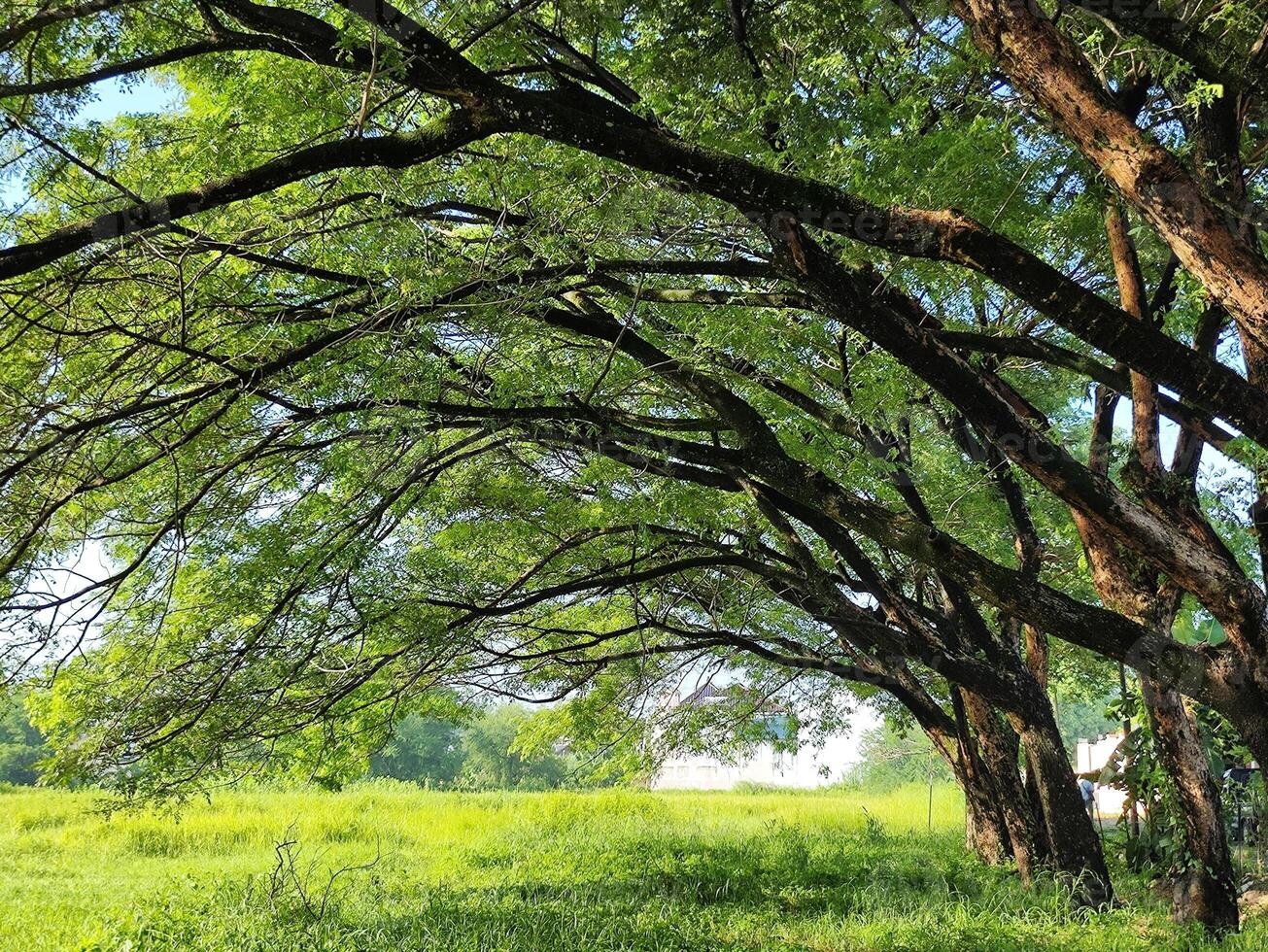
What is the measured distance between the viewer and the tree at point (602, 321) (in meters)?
3.73

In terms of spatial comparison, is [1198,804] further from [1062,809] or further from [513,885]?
[513,885]

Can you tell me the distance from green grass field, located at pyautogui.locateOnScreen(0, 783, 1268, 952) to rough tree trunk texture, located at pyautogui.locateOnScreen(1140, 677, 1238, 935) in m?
0.41

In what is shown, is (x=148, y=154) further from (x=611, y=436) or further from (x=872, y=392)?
(x=872, y=392)

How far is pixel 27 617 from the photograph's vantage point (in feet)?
15.4

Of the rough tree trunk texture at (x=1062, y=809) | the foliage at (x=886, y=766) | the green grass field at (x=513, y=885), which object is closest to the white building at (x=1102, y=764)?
the foliage at (x=886, y=766)

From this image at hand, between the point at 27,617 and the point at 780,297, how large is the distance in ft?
14.3

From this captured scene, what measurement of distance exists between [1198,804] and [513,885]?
6.25 m

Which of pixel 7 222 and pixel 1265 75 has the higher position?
pixel 1265 75

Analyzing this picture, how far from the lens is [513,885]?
952 centimetres

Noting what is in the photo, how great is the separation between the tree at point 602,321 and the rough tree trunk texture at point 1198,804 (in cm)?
4

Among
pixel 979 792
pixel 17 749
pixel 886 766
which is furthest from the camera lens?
pixel 886 766

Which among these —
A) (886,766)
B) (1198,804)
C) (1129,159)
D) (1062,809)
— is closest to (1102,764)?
(886,766)

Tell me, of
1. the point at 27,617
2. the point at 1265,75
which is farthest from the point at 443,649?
the point at 1265,75

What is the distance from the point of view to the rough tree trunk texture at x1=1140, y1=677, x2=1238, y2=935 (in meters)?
7.14
